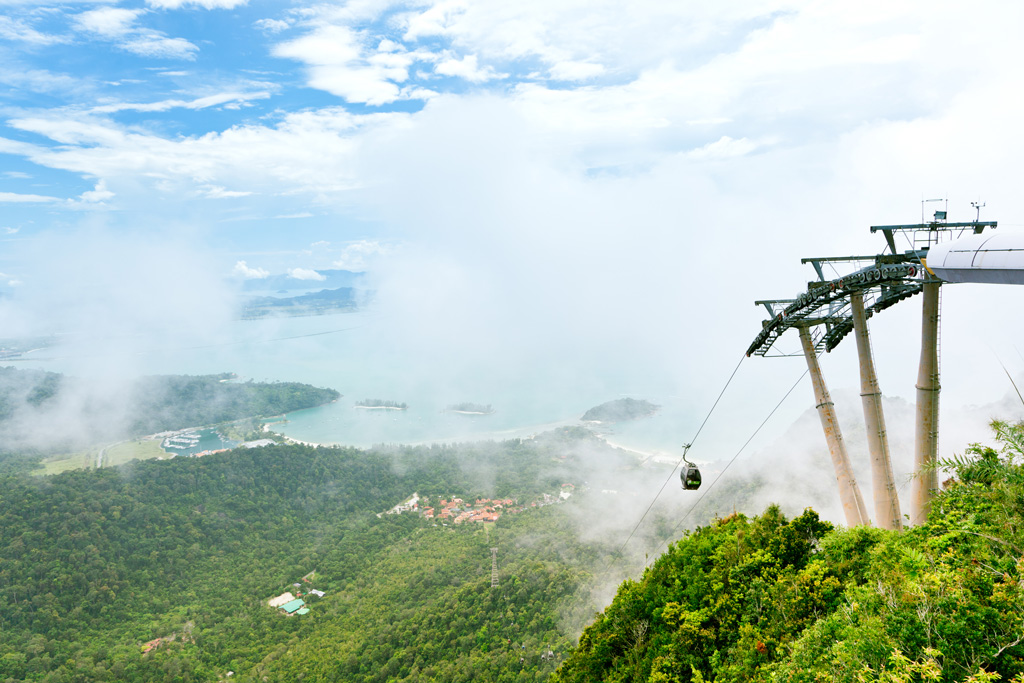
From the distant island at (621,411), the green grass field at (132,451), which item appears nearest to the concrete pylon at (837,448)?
the distant island at (621,411)

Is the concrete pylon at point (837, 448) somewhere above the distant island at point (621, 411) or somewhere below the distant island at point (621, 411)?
above

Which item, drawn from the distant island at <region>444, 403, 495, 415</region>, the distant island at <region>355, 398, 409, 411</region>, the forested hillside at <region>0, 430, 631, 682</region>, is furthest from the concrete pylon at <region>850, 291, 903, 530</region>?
the distant island at <region>355, 398, 409, 411</region>

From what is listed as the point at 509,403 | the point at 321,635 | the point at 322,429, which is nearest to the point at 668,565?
the point at 321,635

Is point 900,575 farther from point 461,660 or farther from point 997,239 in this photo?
point 461,660

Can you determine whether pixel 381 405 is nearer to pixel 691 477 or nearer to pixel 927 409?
pixel 691 477

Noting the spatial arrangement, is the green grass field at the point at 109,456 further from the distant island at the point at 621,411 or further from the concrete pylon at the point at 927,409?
the concrete pylon at the point at 927,409
